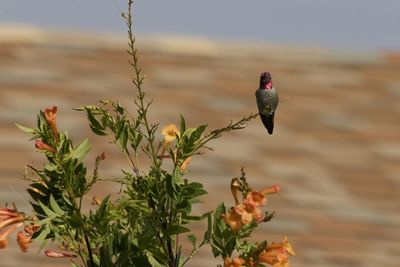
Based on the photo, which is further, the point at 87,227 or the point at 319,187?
the point at 319,187

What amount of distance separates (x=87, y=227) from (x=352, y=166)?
12.0 m

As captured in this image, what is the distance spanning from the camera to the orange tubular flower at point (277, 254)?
3537mm

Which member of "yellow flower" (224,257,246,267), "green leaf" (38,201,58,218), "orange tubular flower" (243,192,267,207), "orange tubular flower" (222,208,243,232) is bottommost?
"yellow flower" (224,257,246,267)

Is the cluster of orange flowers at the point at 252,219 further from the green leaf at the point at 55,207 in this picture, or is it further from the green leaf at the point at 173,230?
the green leaf at the point at 55,207

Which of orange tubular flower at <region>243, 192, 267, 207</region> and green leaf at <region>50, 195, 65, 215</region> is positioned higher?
orange tubular flower at <region>243, 192, 267, 207</region>

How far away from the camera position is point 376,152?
52.2 feet

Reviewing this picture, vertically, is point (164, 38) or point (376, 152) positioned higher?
point (164, 38)

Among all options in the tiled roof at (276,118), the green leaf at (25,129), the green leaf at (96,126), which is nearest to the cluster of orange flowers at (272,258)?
the green leaf at (96,126)

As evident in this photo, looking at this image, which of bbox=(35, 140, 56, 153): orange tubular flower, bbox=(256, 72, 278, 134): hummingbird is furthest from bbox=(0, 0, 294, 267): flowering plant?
bbox=(256, 72, 278, 134): hummingbird

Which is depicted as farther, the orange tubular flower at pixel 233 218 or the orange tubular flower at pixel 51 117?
the orange tubular flower at pixel 51 117

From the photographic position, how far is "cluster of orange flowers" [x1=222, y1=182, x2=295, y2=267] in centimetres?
346

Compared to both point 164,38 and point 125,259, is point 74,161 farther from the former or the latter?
point 164,38

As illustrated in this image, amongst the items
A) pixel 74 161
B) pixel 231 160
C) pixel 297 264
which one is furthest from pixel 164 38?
pixel 74 161

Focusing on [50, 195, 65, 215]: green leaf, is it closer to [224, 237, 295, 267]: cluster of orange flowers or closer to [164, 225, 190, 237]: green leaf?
[164, 225, 190, 237]: green leaf
